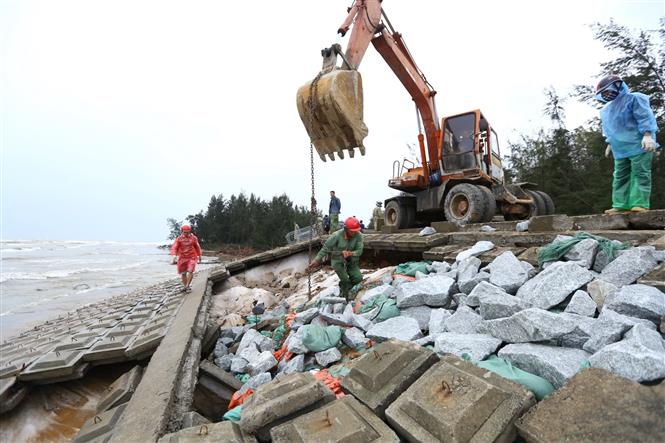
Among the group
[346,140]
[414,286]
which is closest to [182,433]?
[414,286]

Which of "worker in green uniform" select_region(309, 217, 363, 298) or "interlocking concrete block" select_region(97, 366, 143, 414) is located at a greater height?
"worker in green uniform" select_region(309, 217, 363, 298)

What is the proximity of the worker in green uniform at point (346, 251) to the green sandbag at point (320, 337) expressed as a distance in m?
1.66

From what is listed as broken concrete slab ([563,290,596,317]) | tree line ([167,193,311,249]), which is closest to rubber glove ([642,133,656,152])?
broken concrete slab ([563,290,596,317])

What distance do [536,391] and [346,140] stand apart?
3.13 metres

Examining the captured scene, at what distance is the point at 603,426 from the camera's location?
1.28m

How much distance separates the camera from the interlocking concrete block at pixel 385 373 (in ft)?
5.79

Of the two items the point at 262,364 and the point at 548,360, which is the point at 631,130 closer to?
the point at 548,360

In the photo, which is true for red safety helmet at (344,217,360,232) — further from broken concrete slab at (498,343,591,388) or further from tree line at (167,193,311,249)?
tree line at (167,193,311,249)

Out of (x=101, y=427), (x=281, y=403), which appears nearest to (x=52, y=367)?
(x=101, y=427)

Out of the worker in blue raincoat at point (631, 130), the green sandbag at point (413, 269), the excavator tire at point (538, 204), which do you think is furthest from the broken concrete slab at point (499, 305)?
the excavator tire at point (538, 204)

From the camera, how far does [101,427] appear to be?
2217mm

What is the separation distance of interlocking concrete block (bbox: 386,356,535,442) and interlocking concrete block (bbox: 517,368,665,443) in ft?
0.22

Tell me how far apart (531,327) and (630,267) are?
118 cm

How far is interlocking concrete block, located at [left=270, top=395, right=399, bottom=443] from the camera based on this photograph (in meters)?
1.51
